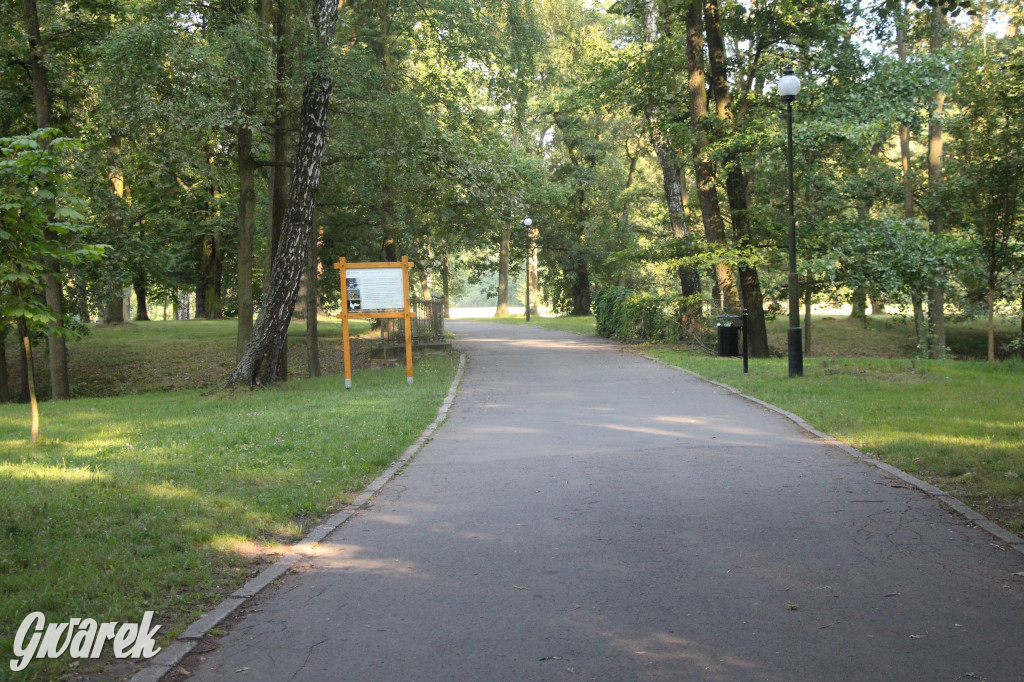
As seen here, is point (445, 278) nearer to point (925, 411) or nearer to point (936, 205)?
point (936, 205)

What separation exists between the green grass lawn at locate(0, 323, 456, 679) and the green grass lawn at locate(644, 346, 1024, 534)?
17.6 ft

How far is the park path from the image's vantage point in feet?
13.5

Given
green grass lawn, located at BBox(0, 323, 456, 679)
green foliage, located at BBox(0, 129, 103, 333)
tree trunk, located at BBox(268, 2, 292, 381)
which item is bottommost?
green grass lawn, located at BBox(0, 323, 456, 679)

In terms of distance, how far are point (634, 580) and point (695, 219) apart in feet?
73.8

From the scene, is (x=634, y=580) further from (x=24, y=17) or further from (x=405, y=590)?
(x=24, y=17)

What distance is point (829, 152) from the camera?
26484 millimetres

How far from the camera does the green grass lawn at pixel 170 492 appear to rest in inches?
199

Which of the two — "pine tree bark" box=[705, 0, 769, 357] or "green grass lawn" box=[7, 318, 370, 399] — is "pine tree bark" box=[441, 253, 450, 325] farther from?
"pine tree bark" box=[705, 0, 769, 357]

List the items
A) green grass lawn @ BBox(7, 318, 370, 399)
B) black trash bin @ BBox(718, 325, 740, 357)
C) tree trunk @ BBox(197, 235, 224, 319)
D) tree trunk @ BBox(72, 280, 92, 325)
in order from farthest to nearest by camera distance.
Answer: tree trunk @ BBox(197, 235, 224, 319)
green grass lawn @ BBox(7, 318, 370, 399)
tree trunk @ BBox(72, 280, 92, 325)
black trash bin @ BBox(718, 325, 740, 357)

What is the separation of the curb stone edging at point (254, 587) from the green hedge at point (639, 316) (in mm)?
15656

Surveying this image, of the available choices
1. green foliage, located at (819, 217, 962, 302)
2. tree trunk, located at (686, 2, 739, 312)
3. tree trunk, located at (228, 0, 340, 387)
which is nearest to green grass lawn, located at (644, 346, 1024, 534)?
green foliage, located at (819, 217, 962, 302)

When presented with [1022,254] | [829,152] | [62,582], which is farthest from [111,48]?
[1022,254]

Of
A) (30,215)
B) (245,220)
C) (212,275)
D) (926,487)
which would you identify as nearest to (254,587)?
(30,215)

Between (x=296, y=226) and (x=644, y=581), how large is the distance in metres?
13.2
